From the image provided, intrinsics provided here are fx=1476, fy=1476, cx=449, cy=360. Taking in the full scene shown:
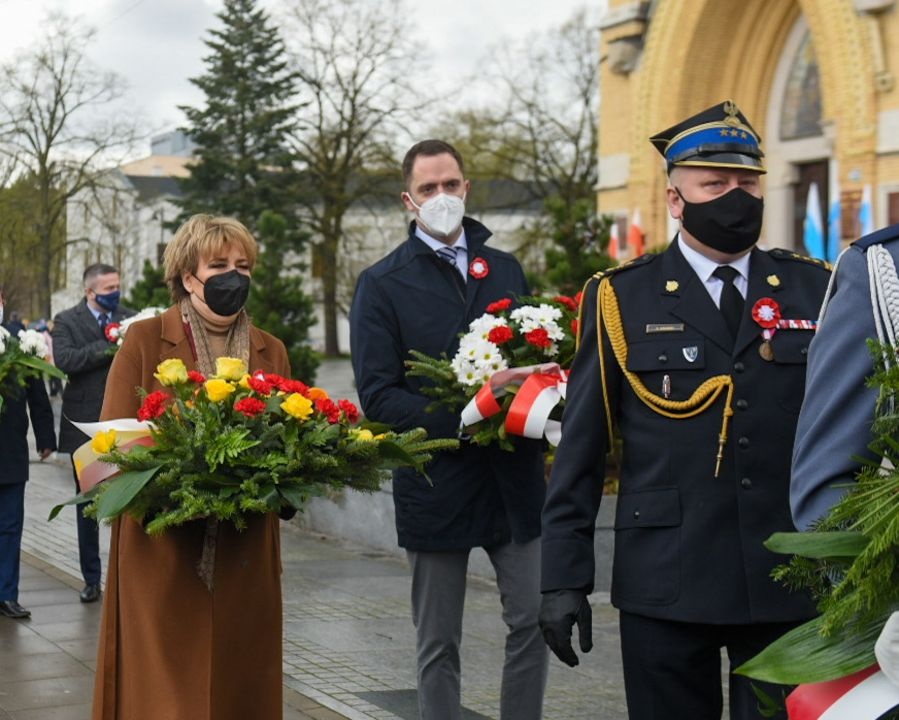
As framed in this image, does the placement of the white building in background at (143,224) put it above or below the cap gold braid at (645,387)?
above

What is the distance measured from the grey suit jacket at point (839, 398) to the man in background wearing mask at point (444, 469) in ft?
9.07

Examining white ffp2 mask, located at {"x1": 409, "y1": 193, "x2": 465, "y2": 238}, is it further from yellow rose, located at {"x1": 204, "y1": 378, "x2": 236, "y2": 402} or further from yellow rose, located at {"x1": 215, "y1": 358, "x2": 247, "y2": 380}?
yellow rose, located at {"x1": 204, "y1": 378, "x2": 236, "y2": 402}

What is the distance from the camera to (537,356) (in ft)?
19.3

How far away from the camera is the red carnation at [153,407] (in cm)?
460

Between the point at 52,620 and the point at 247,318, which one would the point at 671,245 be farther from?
the point at 52,620

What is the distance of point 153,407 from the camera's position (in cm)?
461

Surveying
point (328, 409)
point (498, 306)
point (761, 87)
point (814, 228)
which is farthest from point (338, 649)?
point (761, 87)

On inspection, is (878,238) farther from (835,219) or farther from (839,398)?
(835,219)

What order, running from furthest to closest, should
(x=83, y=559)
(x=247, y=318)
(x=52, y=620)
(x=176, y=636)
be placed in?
(x=83, y=559) < (x=52, y=620) < (x=247, y=318) < (x=176, y=636)

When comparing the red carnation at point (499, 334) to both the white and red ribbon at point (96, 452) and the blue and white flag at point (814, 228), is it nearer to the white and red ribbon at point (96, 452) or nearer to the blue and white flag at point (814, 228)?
the white and red ribbon at point (96, 452)

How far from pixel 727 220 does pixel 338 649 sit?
493cm

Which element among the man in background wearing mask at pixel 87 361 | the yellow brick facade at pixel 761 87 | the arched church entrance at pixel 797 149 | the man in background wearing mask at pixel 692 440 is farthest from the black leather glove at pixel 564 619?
the arched church entrance at pixel 797 149

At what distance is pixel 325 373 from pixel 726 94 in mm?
23043

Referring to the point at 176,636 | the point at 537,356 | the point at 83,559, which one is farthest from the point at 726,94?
the point at 176,636
